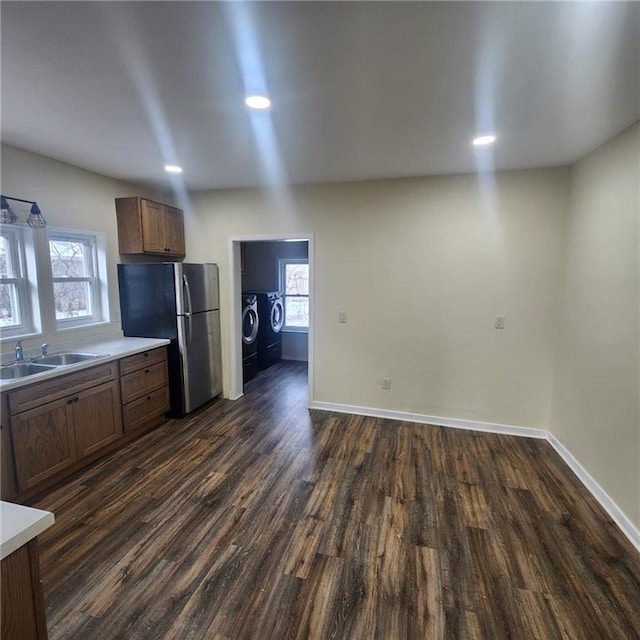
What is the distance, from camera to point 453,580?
1.81 meters

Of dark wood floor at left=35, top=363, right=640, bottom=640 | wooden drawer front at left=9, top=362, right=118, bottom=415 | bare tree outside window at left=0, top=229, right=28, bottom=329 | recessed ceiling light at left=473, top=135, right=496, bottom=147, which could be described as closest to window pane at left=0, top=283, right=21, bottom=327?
bare tree outside window at left=0, top=229, right=28, bottom=329

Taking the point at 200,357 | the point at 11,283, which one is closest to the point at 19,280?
the point at 11,283

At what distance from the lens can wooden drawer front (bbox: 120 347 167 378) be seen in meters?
3.13

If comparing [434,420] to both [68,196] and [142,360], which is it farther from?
[68,196]

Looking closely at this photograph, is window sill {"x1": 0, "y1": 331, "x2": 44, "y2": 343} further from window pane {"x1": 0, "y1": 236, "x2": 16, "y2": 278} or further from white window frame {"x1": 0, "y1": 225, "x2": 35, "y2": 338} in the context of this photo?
window pane {"x1": 0, "y1": 236, "x2": 16, "y2": 278}

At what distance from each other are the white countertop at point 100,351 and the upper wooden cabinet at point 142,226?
3.17ft

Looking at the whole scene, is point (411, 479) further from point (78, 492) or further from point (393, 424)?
point (78, 492)

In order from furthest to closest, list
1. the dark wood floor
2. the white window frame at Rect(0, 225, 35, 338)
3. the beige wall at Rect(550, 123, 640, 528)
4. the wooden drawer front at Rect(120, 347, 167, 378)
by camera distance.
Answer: the wooden drawer front at Rect(120, 347, 167, 378), the white window frame at Rect(0, 225, 35, 338), the beige wall at Rect(550, 123, 640, 528), the dark wood floor

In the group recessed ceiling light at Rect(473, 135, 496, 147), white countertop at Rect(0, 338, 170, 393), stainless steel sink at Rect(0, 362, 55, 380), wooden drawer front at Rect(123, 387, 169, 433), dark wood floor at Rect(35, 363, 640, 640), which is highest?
recessed ceiling light at Rect(473, 135, 496, 147)

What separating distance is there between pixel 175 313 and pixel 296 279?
9.82 ft

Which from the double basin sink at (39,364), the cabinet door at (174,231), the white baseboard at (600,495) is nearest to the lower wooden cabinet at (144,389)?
the double basin sink at (39,364)

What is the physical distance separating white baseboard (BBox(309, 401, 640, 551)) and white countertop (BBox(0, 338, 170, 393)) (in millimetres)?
1916

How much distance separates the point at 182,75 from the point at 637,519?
351cm

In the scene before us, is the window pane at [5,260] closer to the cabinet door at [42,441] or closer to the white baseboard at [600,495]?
the cabinet door at [42,441]
